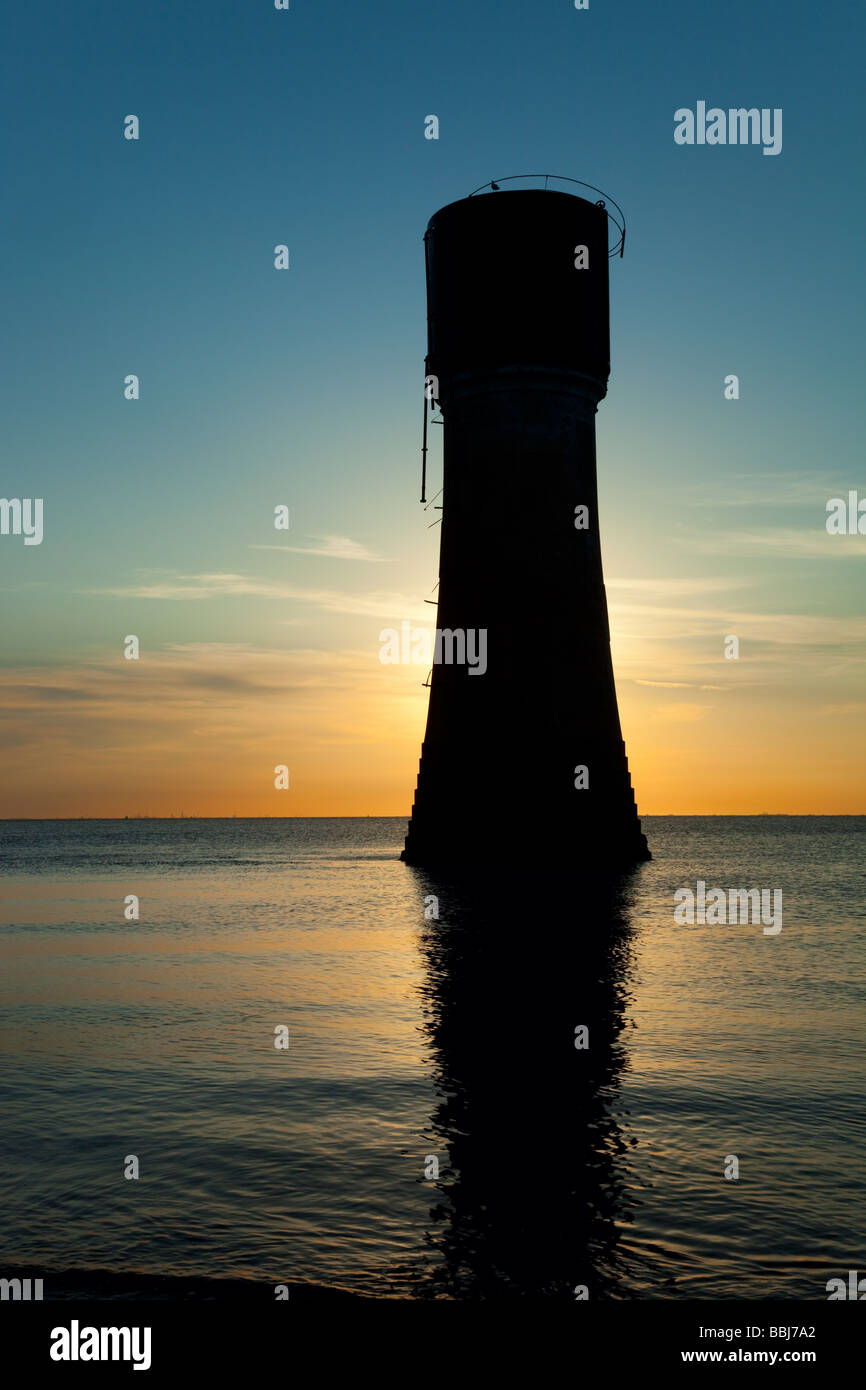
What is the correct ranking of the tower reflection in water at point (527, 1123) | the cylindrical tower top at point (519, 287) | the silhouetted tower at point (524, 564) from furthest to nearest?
the cylindrical tower top at point (519, 287)
the silhouetted tower at point (524, 564)
the tower reflection in water at point (527, 1123)

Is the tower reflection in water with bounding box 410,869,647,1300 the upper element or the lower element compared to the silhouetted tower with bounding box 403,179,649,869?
lower

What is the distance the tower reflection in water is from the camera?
24.1ft

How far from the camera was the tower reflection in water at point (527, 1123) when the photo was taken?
7.33 m

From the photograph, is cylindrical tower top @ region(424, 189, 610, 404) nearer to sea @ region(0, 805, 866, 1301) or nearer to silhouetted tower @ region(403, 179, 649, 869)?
silhouetted tower @ region(403, 179, 649, 869)

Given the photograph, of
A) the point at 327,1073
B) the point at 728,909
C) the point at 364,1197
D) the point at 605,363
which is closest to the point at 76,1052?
the point at 327,1073

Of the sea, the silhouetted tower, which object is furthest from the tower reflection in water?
the silhouetted tower

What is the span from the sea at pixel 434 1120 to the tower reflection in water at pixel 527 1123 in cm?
4

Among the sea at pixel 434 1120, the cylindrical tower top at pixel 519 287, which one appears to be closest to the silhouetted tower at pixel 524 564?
the cylindrical tower top at pixel 519 287

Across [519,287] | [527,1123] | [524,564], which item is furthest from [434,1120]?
[519,287]

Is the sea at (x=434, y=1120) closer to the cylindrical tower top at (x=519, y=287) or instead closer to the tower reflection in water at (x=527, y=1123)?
the tower reflection in water at (x=527, y=1123)

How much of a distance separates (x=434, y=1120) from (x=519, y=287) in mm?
38277

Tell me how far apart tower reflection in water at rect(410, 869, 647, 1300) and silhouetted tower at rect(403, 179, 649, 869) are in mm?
18257
